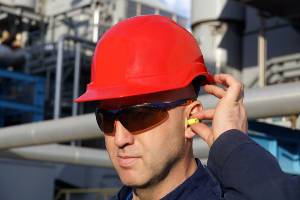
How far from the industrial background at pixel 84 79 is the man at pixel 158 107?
67cm

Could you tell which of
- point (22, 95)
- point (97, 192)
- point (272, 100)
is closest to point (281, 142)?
point (272, 100)

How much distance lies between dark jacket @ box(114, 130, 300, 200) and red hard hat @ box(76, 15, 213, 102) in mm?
255

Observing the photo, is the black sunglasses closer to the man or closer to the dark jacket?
the man

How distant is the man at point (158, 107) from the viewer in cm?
120

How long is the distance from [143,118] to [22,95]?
487 inches

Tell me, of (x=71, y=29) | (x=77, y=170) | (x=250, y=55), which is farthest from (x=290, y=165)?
(x=71, y=29)

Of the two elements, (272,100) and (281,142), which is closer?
(272,100)

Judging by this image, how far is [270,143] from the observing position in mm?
3840

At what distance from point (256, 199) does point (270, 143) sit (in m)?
2.93

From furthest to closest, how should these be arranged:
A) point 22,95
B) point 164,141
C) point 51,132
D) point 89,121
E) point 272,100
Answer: point 22,95 < point 51,132 < point 89,121 < point 272,100 < point 164,141

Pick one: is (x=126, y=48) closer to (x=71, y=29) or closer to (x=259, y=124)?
(x=259, y=124)

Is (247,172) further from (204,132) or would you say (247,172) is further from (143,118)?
(143,118)

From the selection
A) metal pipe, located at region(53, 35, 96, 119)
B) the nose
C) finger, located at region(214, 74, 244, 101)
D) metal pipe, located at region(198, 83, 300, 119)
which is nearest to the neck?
the nose

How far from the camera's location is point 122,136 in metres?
1.22
